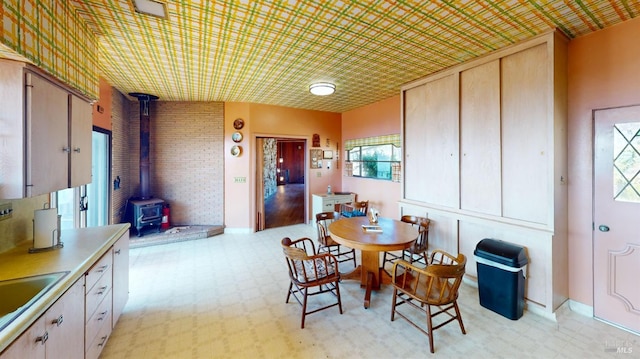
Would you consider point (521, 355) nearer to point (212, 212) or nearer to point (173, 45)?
point (173, 45)

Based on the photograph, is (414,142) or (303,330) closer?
(303,330)

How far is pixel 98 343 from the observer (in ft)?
6.29

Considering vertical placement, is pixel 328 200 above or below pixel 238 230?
above

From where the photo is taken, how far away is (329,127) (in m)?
6.48

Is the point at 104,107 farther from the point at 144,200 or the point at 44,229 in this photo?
the point at 44,229

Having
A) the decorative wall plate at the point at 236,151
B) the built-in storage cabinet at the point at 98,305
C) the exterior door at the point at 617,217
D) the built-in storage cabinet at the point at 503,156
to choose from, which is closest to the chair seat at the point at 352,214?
the built-in storage cabinet at the point at 503,156

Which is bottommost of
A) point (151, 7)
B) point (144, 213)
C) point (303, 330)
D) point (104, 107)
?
point (303, 330)

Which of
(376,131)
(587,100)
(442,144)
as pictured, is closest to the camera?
(587,100)

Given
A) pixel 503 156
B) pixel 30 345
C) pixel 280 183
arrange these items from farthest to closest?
pixel 280 183
pixel 503 156
pixel 30 345

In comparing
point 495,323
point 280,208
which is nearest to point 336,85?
point 495,323

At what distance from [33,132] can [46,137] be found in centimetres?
16

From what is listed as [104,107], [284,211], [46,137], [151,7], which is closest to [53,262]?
[46,137]

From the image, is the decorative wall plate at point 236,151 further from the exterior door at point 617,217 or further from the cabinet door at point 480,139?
the exterior door at point 617,217

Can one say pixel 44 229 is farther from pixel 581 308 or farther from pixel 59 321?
pixel 581 308
